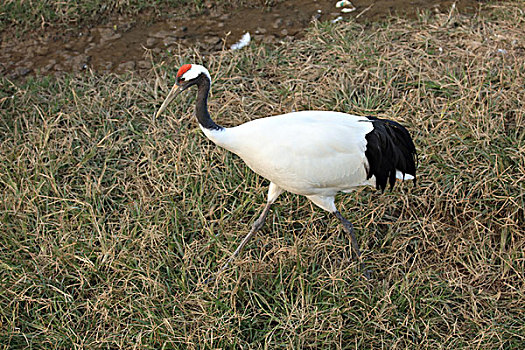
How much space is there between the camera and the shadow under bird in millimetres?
2600

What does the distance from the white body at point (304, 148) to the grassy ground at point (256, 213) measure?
435 mm

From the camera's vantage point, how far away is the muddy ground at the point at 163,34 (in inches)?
178

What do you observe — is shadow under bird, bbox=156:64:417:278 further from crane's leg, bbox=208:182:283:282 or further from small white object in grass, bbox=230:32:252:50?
small white object in grass, bbox=230:32:252:50

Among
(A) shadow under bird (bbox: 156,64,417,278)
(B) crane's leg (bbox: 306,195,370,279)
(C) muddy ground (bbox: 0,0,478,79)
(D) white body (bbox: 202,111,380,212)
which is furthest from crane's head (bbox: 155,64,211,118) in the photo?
(C) muddy ground (bbox: 0,0,478,79)

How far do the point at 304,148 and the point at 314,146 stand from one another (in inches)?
Answer: 1.9

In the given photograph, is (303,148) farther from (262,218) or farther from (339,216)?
(262,218)

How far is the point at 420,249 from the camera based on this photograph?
3.00 meters

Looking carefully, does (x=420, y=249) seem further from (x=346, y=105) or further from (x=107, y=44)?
(x=107, y=44)

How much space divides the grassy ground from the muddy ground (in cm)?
36

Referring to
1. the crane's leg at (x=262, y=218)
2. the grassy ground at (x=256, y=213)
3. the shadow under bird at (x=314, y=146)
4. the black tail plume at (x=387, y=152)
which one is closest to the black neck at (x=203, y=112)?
the shadow under bird at (x=314, y=146)

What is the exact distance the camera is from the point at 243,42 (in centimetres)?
461

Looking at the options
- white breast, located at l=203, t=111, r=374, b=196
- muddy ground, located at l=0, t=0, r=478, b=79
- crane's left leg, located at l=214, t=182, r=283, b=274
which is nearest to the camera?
white breast, located at l=203, t=111, r=374, b=196

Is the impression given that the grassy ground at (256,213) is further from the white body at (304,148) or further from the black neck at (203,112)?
the black neck at (203,112)

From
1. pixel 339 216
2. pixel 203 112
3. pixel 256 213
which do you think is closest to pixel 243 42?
pixel 256 213
